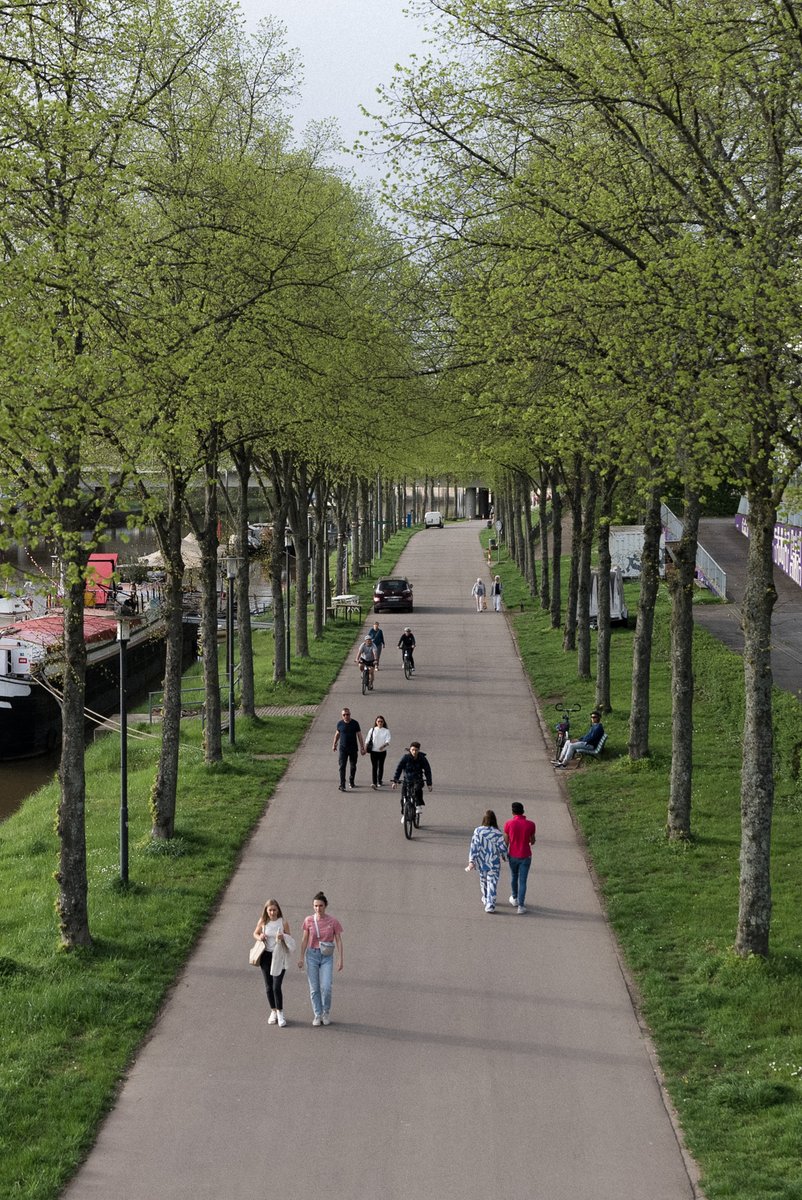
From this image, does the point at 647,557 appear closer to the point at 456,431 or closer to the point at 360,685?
the point at 456,431

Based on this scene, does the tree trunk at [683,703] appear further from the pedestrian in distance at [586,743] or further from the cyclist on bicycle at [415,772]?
the pedestrian in distance at [586,743]

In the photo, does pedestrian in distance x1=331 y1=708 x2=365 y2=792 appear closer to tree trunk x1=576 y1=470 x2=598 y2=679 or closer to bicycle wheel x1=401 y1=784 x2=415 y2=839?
bicycle wheel x1=401 y1=784 x2=415 y2=839

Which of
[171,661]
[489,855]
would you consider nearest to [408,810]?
[489,855]

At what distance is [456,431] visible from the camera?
102 ft

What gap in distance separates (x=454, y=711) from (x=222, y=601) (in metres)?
34.4

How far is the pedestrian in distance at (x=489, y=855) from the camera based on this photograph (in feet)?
54.5

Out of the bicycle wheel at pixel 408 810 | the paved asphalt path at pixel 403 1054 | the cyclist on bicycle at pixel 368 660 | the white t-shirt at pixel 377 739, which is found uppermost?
the cyclist on bicycle at pixel 368 660

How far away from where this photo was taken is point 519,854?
16.8 metres

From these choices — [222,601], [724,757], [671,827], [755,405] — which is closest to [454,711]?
[724,757]

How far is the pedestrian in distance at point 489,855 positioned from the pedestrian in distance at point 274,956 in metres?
3.75

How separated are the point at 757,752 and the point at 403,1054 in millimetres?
5211

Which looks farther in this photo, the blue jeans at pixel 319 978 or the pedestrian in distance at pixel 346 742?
the pedestrian in distance at pixel 346 742

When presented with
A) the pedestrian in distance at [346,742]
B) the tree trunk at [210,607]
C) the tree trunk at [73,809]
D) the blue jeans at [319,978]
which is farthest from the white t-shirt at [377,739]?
the blue jeans at [319,978]

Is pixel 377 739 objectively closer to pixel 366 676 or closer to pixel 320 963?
pixel 366 676
